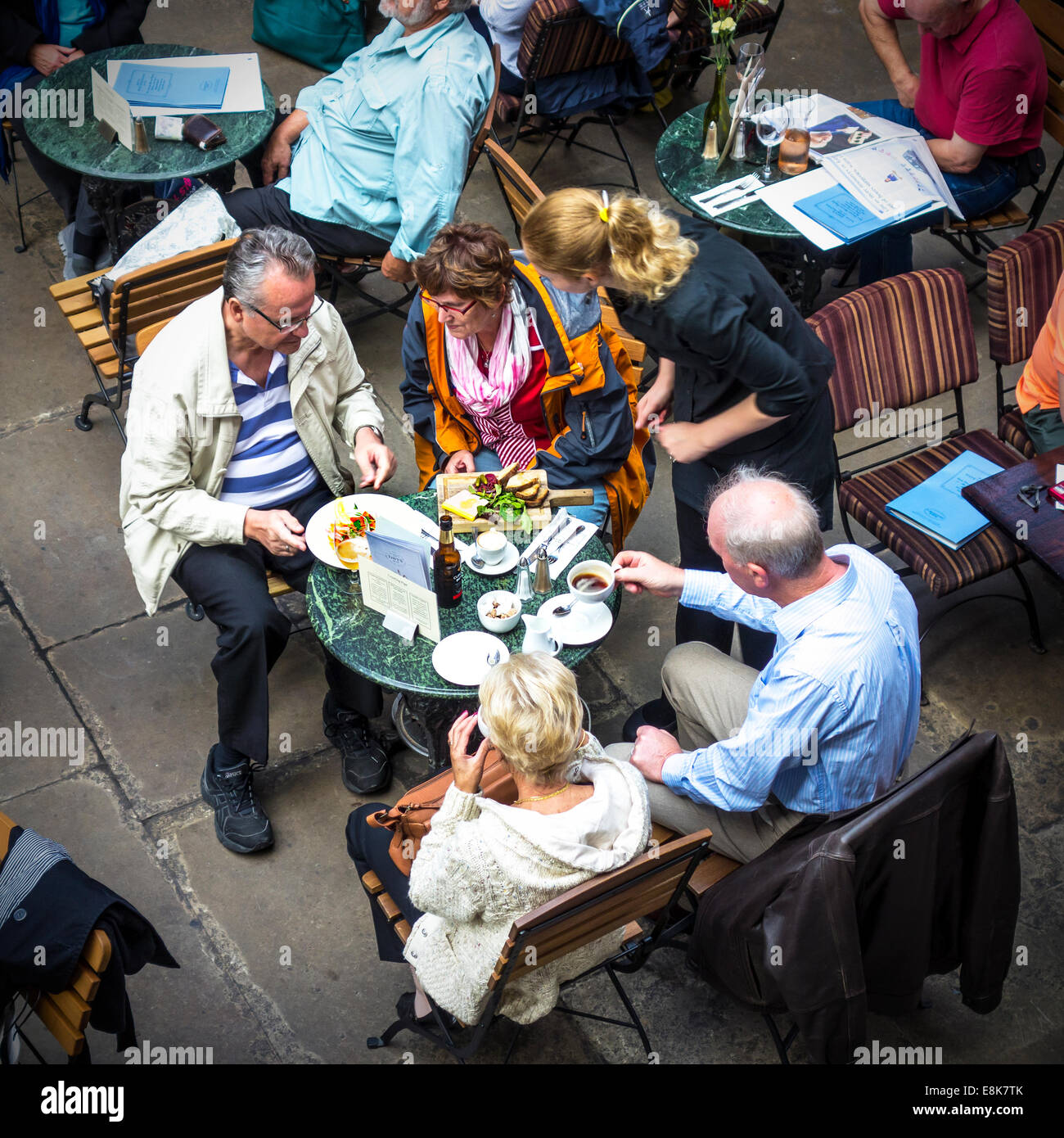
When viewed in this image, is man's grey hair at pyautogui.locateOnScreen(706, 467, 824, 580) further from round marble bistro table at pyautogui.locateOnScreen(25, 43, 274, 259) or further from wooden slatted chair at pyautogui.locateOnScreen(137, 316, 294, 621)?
round marble bistro table at pyautogui.locateOnScreen(25, 43, 274, 259)

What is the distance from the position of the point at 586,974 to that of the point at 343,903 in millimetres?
1005

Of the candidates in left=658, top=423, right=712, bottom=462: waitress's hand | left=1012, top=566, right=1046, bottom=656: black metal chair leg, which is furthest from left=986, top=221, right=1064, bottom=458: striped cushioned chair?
left=658, top=423, right=712, bottom=462: waitress's hand

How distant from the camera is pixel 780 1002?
9.59 feet

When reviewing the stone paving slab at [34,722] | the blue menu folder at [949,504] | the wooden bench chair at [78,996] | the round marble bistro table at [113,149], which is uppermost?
the round marble bistro table at [113,149]

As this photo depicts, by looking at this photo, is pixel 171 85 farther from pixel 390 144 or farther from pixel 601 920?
pixel 601 920

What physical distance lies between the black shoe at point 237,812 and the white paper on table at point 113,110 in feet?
8.97

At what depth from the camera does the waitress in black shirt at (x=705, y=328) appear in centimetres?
297

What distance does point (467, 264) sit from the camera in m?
3.50

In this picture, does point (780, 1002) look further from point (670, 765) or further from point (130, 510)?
point (130, 510)

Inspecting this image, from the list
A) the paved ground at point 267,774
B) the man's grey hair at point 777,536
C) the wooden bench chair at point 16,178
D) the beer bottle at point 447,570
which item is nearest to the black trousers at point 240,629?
the paved ground at point 267,774

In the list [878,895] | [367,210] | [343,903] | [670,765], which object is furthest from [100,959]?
[367,210]

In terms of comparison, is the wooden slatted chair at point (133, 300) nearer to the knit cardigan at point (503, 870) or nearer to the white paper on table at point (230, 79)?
the white paper on table at point (230, 79)

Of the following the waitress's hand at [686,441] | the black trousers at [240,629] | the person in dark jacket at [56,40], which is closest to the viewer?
the waitress's hand at [686,441]

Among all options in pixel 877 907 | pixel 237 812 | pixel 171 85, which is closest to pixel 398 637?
pixel 237 812
